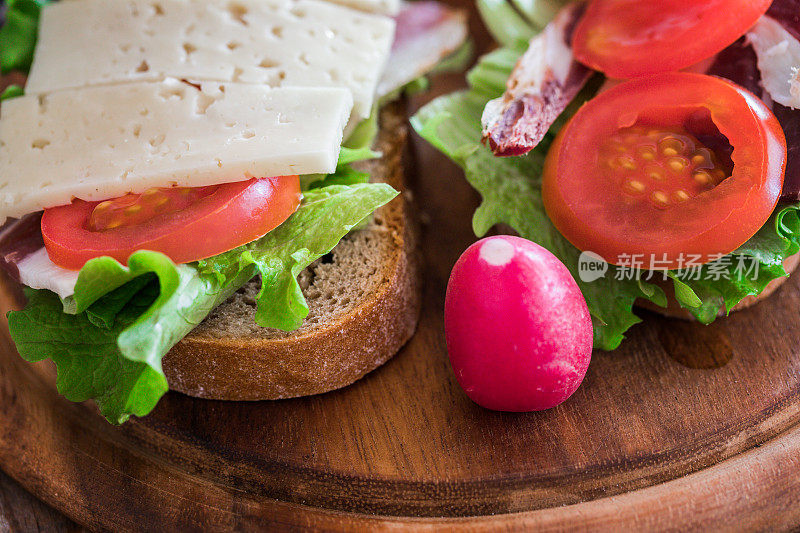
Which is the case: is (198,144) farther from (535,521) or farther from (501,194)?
(535,521)

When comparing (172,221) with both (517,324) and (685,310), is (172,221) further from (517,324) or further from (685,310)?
(685,310)

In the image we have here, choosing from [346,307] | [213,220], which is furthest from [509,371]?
[213,220]

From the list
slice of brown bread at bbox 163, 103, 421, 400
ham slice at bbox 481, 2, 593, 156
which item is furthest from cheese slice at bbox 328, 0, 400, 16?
slice of brown bread at bbox 163, 103, 421, 400

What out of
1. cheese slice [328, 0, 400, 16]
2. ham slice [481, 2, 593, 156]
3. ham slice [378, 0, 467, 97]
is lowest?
ham slice [378, 0, 467, 97]

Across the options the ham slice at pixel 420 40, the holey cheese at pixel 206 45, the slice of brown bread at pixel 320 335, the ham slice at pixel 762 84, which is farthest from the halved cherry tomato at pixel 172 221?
the ham slice at pixel 762 84

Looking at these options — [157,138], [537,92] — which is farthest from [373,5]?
[157,138]

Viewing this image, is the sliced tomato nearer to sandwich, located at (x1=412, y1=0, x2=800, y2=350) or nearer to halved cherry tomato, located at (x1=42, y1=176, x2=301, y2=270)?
sandwich, located at (x1=412, y1=0, x2=800, y2=350)

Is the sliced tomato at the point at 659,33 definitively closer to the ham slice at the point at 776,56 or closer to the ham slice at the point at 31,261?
the ham slice at the point at 776,56
